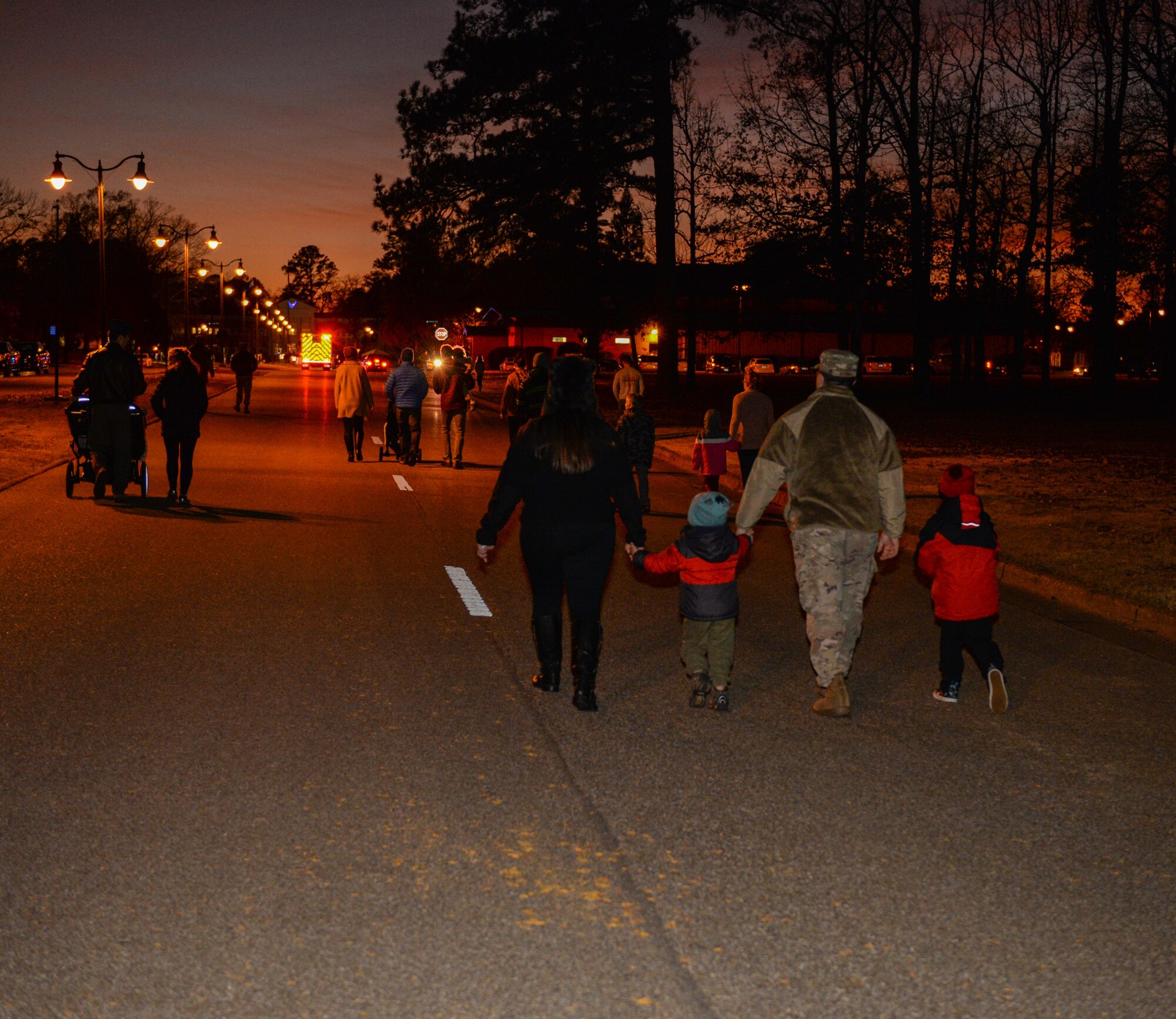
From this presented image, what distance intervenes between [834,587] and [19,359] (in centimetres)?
7153

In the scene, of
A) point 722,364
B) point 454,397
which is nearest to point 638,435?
point 454,397

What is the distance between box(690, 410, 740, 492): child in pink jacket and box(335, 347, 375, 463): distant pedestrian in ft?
24.7

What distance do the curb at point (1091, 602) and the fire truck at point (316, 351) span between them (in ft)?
293

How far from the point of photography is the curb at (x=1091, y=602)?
9609 millimetres

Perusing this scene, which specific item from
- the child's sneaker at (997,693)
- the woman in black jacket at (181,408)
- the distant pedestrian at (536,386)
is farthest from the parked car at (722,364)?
the child's sneaker at (997,693)

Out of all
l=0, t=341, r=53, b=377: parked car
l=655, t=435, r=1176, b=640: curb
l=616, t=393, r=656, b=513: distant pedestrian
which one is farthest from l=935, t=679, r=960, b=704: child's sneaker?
l=0, t=341, r=53, b=377: parked car

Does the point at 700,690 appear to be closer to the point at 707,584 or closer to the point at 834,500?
the point at 707,584

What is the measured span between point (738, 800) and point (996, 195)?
52414 mm

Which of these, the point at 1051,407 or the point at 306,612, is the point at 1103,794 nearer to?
the point at 306,612

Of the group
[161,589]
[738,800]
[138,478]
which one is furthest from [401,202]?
[738,800]

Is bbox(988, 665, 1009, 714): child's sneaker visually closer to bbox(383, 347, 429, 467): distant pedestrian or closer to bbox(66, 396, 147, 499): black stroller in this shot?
bbox(66, 396, 147, 499): black stroller

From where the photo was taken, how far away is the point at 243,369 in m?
35.4

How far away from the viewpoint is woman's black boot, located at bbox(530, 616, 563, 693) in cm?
705

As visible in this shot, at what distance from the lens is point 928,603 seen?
10391 mm
